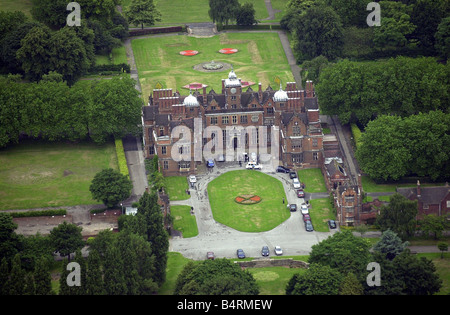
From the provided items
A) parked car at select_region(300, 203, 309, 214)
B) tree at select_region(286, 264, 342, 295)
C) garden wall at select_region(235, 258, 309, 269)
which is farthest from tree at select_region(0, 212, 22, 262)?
parked car at select_region(300, 203, 309, 214)

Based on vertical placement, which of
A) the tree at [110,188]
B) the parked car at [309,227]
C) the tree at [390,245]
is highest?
the tree at [110,188]

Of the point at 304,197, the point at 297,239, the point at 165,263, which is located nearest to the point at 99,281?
the point at 165,263

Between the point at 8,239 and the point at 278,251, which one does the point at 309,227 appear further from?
the point at 8,239

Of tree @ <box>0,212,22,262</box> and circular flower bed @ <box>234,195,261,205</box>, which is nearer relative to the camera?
tree @ <box>0,212,22,262</box>

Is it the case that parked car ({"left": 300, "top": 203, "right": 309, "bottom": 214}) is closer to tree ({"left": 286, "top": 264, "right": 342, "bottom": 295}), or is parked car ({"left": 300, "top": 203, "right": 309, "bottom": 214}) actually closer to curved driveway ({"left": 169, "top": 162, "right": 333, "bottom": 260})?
curved driveway ({"left": 169, "top": 162, "right": 333, "bottom": 260})

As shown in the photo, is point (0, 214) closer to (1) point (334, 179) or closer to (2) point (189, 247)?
(2) point (189, 247)

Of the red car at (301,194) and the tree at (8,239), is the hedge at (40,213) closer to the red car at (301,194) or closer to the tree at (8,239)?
the tree at (8,239)

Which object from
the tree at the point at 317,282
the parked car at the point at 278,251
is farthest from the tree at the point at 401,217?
the tree at the point at 317,282

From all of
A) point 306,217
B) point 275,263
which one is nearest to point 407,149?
point 306,217
